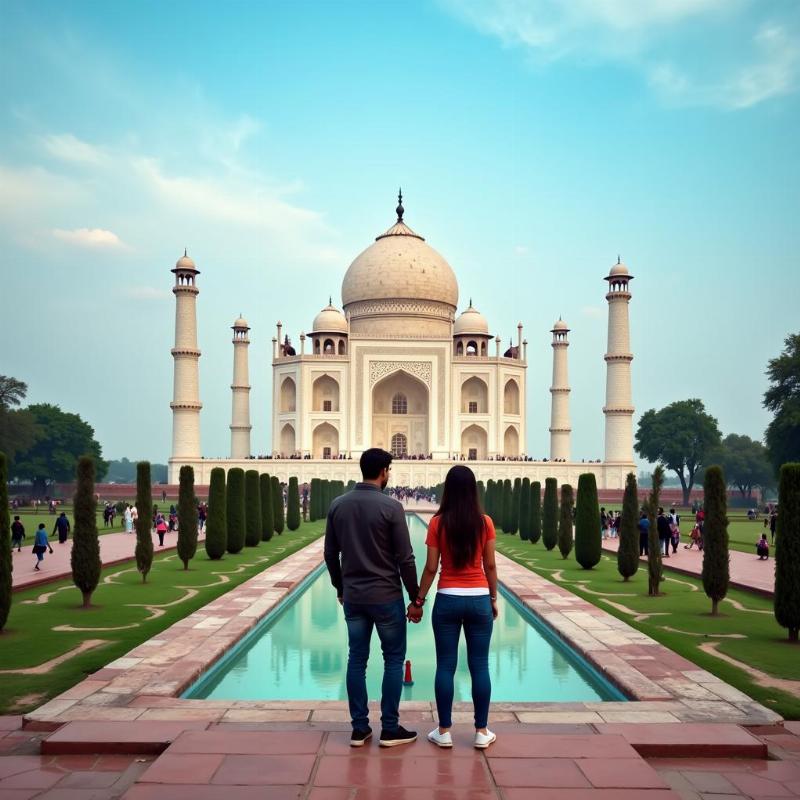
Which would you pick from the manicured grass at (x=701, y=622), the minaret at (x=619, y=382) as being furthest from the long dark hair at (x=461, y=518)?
the minaret at (x=619, y=382)

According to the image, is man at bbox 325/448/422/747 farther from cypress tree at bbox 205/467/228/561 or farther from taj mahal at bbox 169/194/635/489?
taj mahal at bbox 169/194/635/489

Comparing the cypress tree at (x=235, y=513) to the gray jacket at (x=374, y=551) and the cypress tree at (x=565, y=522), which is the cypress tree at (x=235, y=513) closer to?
the cypress tree at (x=565, y=522)

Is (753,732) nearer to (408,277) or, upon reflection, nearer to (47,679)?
(47,679)

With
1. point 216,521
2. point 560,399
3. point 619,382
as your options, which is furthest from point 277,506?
point 560,399

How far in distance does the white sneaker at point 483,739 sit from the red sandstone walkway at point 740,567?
18.2 feet

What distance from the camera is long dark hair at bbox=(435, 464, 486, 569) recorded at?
3.25m

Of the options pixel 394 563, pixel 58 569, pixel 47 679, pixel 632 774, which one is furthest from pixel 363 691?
pixel 58 569

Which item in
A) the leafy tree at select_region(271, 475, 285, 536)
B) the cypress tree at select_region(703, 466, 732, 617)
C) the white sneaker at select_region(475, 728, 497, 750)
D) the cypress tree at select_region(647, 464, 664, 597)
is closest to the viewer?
the white sneaker at select_region(475, 728, 497, 750)

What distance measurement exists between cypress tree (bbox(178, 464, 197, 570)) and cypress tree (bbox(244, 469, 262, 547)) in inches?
113

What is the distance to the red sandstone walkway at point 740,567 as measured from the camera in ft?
29.0

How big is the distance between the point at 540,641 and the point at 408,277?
3145 centimetres

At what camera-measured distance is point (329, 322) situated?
36.6 metres

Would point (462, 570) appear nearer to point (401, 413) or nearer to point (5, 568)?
point (5, 568)

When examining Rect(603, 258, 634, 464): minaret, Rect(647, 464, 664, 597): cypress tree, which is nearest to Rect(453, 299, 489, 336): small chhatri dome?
Rect(603, 258, 634, 464): minaret
